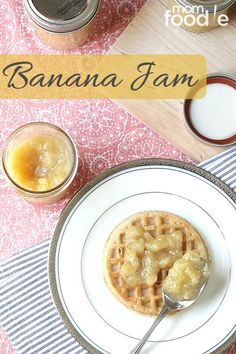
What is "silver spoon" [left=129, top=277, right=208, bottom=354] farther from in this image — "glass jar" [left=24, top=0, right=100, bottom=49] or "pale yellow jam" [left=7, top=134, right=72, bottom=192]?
"glass jar" [left=24, top=0, right=100, bottom=49]

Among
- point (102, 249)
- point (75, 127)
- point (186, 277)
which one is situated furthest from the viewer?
point (75, 127)

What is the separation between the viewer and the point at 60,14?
222cm

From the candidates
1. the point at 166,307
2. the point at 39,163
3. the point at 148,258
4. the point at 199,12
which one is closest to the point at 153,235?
the point at 148,258

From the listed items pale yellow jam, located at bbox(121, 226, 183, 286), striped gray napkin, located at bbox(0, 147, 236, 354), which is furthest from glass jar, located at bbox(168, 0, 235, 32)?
pale yellow jam, located at bbox(121, 226, 183, 286)

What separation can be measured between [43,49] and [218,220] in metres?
0.73

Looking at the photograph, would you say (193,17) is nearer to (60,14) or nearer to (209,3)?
(209,3)

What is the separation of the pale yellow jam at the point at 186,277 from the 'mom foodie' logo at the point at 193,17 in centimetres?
67

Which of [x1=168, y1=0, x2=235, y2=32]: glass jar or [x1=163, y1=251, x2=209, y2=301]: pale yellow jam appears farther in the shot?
[x1=168, y1=0, x2=235, y2=32]: glass jar

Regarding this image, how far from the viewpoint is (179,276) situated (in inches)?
80.7

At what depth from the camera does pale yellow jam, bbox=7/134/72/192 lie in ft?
7.18

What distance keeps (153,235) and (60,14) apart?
26.6 inches

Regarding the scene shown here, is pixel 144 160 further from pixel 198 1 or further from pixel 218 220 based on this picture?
pixel 198 1

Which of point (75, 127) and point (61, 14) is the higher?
point (61, 14)

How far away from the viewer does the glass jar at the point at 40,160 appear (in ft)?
7.15
